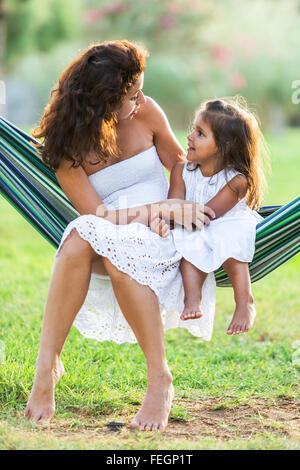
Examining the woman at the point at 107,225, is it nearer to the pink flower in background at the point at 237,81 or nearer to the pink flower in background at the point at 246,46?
the pink flower in background at the point at 237,81

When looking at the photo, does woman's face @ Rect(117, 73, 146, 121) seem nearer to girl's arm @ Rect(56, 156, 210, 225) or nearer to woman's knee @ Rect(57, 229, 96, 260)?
girl's arm @ Rect(56, 156, 210, 225)

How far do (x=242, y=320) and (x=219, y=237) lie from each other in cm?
28

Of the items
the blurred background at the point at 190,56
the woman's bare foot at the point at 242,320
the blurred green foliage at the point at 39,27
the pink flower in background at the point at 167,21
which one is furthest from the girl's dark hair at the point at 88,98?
the pink flower in background at the point at 167,21

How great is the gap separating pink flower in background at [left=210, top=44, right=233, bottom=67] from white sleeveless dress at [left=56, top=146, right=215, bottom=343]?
12.5m

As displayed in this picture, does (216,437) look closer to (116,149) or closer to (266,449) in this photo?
(266,449)

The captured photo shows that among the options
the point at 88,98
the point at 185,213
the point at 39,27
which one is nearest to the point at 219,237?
the point at 185,213

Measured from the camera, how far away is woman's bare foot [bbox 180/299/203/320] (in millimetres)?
2096

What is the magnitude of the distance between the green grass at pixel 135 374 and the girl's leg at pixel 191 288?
0.38m

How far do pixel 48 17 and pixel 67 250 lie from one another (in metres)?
8.57

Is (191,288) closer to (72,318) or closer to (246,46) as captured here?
(72,318)

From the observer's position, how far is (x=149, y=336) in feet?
6.75

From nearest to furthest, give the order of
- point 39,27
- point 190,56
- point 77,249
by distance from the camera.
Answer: point 77,249, point 39,27, point 190,56

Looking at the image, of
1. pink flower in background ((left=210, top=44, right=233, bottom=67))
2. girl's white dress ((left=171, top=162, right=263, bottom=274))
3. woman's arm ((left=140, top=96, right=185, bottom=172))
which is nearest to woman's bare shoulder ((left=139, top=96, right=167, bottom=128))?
woman's arm ((left=140, top=96, right=185, bottom=172))
